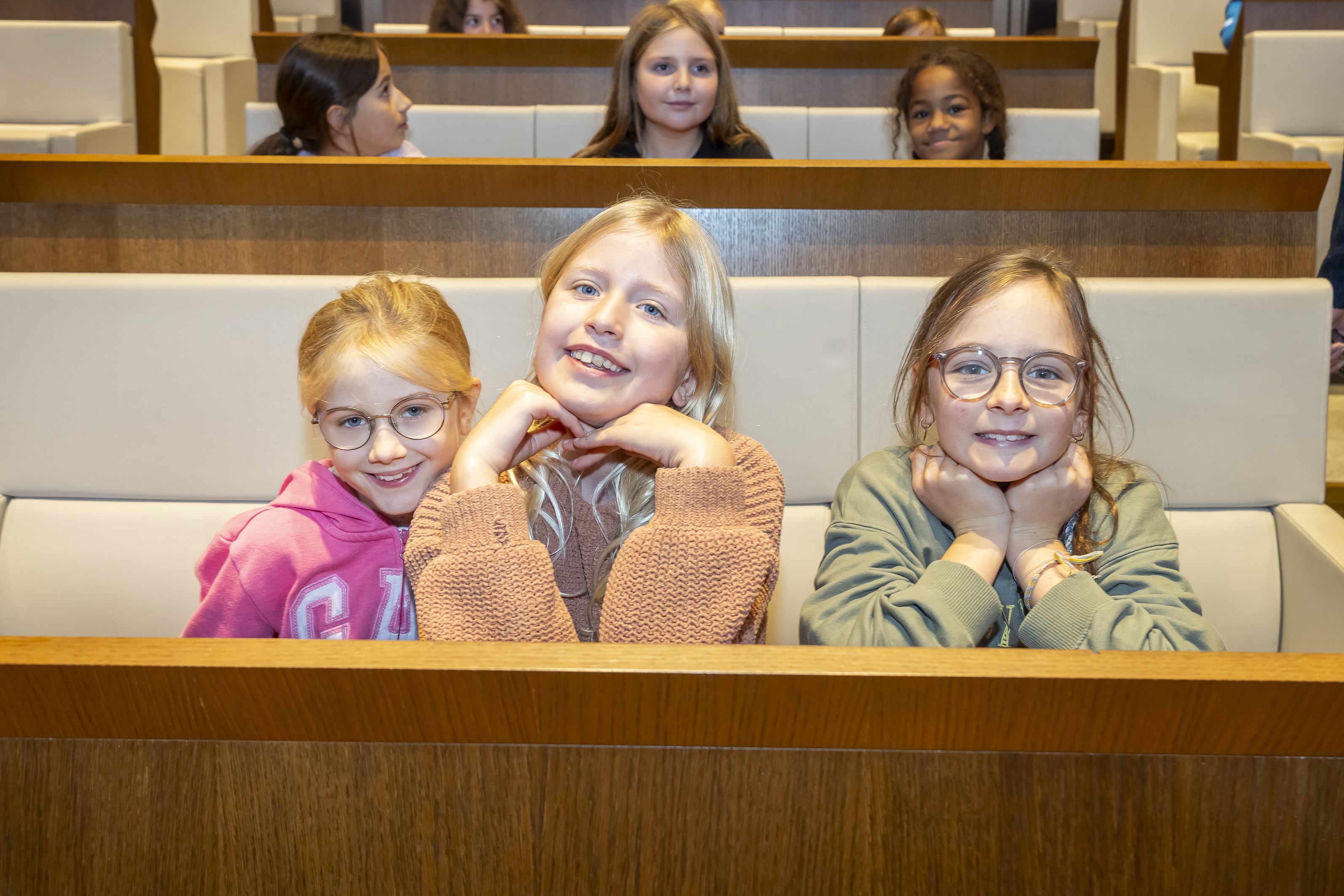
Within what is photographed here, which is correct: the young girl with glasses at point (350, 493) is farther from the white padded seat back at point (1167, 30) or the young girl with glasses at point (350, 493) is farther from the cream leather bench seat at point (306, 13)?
the cream leather bench seat at point (306, 13)

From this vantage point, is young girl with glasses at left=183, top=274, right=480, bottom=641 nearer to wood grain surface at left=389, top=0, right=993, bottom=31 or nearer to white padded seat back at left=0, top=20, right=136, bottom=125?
white padded seat back at left=0, top=20, right=136, bottom=125

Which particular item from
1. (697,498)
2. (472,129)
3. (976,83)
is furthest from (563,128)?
(697,498)

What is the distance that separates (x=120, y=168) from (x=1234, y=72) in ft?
11.4

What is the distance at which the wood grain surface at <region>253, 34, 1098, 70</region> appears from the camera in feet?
10.6

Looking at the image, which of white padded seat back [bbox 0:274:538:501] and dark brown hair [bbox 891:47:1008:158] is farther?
dark brown hair [bbox 891:47:1008:158]

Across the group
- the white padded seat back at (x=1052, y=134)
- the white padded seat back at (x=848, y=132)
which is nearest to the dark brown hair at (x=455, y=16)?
the white padded seat back at (x=848, y=132)

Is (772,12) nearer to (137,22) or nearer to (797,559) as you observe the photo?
(137,22)

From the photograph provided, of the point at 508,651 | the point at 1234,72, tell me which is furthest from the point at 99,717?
the point at 1234,72

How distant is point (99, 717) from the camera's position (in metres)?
0.55

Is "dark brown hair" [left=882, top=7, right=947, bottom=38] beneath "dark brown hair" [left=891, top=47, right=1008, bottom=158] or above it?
above

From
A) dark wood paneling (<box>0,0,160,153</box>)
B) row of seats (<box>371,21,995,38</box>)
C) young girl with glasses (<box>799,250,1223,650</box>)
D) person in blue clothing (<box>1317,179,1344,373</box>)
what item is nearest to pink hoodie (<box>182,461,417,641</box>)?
young girl with glasses (<box>799,250,1223,650</box>)

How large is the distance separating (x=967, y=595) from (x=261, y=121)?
2494 mm

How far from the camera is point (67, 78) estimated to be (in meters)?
3.43

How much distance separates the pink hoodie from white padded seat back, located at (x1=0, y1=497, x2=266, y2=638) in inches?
15.3
